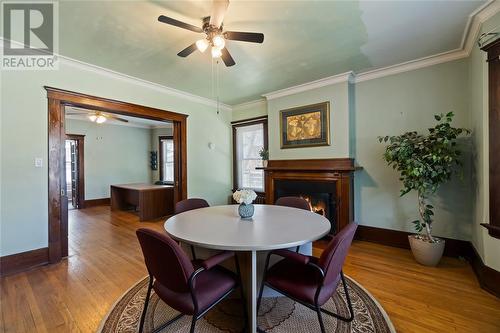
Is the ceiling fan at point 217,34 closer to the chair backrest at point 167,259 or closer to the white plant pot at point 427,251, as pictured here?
the chair backrest at point 167,259

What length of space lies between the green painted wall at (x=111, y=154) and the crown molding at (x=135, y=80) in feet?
13.6

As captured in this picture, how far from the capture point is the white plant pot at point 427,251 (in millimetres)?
2504

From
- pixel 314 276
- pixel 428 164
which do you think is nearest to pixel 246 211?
pixel 314 276

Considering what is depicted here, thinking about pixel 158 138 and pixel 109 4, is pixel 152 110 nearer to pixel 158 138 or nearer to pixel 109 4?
pixel 109 4

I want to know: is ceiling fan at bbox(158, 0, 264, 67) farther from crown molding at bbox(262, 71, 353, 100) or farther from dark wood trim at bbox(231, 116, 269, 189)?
dark wood trim at bbox(231, 116, 269, 189)

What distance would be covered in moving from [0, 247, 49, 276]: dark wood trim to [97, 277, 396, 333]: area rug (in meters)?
1.56

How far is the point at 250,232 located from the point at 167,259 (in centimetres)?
60

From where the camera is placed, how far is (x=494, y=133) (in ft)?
6.45

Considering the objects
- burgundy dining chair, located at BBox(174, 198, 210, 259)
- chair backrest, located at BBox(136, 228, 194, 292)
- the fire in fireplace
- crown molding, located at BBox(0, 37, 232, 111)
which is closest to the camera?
chair backrest, located at BBox(136, 228, 194, 292)

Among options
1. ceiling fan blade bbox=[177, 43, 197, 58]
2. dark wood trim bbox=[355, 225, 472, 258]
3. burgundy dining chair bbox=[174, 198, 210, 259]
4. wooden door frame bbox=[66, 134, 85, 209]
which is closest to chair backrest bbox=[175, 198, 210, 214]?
burgundy dining chair bbox=[174, 198, 210, 259]

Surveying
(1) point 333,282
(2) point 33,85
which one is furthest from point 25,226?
(1) point 333,282

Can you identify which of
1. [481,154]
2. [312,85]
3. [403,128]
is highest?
[312,85]

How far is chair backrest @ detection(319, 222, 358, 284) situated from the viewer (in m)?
1.30

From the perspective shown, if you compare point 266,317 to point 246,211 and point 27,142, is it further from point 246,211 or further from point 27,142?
point 27,142
